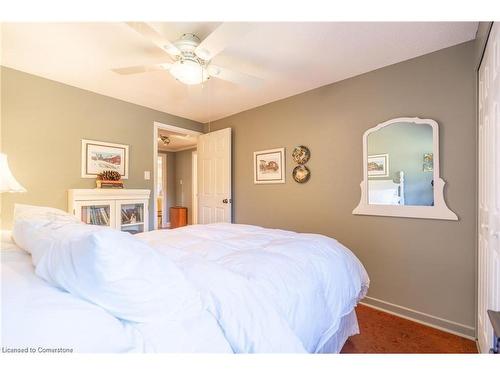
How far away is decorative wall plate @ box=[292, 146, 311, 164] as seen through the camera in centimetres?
281

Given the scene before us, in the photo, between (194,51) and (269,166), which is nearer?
(194,51)

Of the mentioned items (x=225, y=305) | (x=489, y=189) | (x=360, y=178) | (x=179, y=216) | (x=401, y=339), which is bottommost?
(x=401, y=339)

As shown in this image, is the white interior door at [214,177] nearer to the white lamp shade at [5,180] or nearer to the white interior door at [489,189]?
the white lamp shade at [5,180]

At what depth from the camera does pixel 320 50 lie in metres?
1.95

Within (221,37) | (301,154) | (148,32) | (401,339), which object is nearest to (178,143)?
(301,154)

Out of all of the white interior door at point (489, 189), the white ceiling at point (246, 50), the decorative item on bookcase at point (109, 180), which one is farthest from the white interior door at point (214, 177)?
the white interior door at point (489, 189)

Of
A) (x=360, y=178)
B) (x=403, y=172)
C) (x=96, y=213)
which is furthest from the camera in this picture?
(x=96, y=213)

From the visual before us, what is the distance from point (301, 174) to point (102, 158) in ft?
8.03

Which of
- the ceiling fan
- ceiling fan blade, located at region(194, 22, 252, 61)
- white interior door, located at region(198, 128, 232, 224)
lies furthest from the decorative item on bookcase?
ceiling fan blade, located at region(194, 22, 252, 61)

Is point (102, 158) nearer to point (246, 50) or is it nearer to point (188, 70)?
point (188, 70)

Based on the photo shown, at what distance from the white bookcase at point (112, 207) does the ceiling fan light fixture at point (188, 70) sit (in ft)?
5.47

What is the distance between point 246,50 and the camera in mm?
1961

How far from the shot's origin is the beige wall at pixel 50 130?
219 cm

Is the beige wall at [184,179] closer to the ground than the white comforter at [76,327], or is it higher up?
higher up
